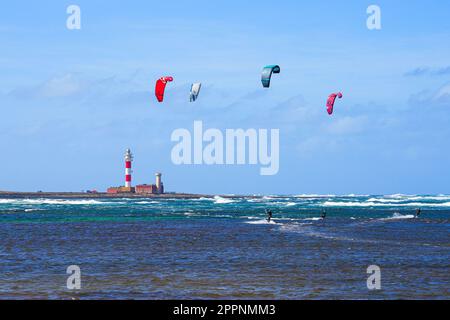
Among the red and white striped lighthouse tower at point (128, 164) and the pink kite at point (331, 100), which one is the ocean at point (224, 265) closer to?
the pink kite at point (331, 100)

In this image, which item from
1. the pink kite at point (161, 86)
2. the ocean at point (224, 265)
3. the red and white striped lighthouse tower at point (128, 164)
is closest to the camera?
the ocean at point (224, 265)

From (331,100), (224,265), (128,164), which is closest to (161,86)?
(331,100)

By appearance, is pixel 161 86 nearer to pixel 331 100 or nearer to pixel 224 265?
pixel 331 100

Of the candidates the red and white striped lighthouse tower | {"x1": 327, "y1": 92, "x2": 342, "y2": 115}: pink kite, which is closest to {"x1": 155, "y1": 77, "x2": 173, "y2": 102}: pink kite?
{"x1": 327, "y1": 92, "x2": 342, "y2": 115}: pink kite

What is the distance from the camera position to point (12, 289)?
1798 centimetres

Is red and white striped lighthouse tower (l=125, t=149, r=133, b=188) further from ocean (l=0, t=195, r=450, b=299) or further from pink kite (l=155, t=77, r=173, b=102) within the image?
ocean (l=0, t=195, r=450, b=299)

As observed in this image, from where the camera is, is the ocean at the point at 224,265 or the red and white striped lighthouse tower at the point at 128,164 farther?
the red and white striped lighthouse tower at the point at 128,164

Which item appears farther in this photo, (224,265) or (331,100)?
(331,100)

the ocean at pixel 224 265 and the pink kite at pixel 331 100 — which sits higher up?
the pink kite at pixel 331 100

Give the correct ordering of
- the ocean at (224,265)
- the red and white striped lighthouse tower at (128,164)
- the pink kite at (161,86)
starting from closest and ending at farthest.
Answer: the ocean at (224,265)
the pink kite at (161,86)
the red and white striped lighthouse tower at (128,164)

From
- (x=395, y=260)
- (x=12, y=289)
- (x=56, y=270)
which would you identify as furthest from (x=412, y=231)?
(x=12, y=289)

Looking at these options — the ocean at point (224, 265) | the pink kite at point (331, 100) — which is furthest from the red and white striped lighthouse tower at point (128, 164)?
the ocean at point (224, 265)
